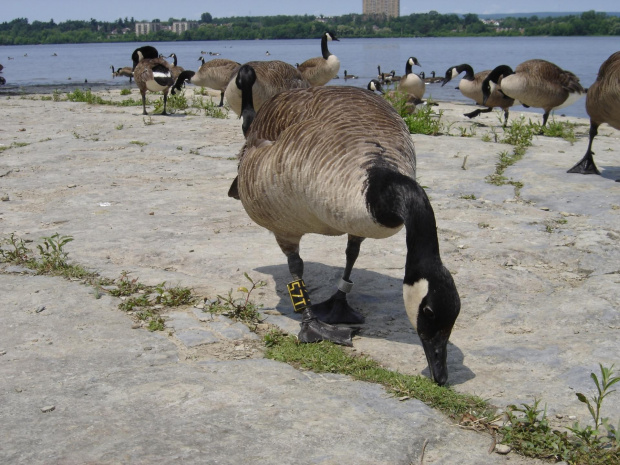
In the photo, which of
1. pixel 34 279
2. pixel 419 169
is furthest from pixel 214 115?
pixel 34 279

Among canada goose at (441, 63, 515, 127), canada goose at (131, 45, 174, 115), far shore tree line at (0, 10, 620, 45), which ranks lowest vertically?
canada goose at (441, 63, 515, 127)

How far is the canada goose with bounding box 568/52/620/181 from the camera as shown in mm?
7910

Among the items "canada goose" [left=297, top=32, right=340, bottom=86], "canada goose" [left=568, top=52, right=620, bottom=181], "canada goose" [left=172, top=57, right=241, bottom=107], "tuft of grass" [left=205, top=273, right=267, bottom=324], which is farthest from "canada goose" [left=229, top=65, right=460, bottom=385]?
"canada goose" [left=172, top=57, right=241, bottom=107]

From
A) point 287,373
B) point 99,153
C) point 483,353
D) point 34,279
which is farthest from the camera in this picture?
point 99,153

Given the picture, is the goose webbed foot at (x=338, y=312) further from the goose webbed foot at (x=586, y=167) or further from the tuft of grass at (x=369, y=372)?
the goose webbed foot at (x=586, y=167)

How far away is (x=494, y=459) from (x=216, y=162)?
6.64m

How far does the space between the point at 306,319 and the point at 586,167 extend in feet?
17.2

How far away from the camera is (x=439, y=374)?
10.7 ft

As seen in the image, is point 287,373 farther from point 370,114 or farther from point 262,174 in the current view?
point 370,114

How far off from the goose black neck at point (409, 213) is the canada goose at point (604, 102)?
5357 mm

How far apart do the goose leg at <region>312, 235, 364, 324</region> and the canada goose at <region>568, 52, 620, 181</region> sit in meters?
4.55

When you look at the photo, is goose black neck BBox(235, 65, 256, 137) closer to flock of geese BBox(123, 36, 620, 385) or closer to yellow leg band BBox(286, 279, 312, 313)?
flock of geese BBox(123, 36, 620, 385)

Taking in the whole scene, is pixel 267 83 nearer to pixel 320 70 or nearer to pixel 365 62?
pixel 320 70

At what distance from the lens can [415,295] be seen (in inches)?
124
